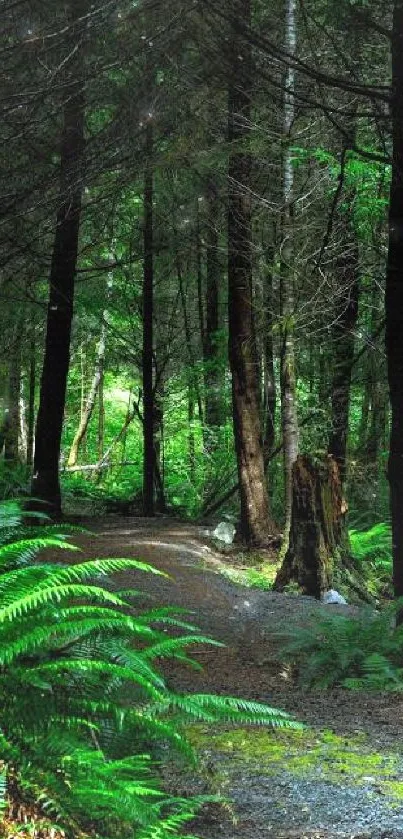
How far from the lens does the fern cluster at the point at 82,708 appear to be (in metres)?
2.12

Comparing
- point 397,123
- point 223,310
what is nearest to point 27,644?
point 397,123

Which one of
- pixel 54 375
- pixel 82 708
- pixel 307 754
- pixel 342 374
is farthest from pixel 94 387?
pixel 82 708

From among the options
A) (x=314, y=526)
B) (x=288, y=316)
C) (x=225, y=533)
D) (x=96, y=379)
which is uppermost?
(x=96, y=379)

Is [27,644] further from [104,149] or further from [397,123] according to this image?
[104,149]

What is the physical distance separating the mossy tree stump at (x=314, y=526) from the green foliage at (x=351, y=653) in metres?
3.54

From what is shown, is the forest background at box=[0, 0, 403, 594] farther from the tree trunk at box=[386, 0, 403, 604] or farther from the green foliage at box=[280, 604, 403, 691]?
the green foliage at box=[280, 604, 403, 691]

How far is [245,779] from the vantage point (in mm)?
3131

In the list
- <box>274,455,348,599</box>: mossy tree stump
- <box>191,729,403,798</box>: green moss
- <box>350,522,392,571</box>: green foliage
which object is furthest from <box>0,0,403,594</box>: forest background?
<box>191,729,403,798</box>: green moss

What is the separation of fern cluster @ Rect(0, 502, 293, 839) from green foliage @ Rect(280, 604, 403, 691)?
2.55m

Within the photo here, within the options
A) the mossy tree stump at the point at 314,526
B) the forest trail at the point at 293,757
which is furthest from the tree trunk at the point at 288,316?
the forest trail at the point at 293,757

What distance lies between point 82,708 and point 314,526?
7.40m

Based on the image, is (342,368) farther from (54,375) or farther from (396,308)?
(396,308)

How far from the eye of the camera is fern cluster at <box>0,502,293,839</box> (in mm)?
2123

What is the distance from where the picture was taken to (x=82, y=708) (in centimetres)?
246
